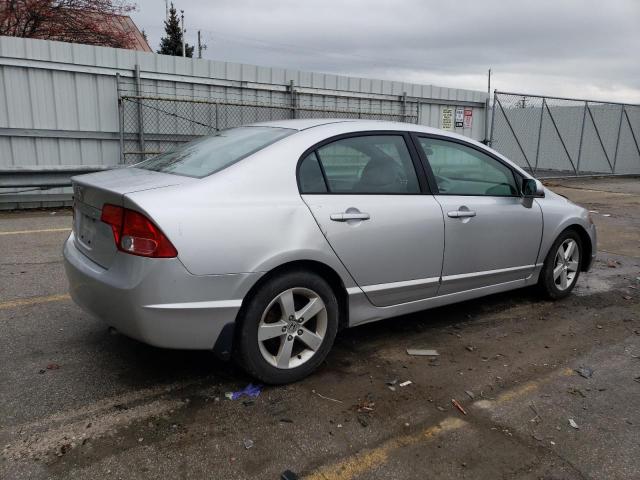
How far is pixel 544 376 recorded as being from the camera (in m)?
3.56

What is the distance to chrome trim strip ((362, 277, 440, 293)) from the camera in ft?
11.7

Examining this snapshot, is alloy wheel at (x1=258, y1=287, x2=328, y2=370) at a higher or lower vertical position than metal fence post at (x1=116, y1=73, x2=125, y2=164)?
lower

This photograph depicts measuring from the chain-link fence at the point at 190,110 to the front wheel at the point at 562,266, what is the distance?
25.7 feet

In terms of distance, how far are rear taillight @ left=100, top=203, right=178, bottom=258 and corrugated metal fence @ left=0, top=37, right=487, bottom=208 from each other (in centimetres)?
739

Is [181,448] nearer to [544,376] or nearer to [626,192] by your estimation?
[544,376]

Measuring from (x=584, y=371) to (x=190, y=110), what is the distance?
31.0 feet

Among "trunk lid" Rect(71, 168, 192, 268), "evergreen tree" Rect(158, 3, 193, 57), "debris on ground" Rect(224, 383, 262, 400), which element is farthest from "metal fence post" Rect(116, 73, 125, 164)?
"evergreen tree" Rect(158, 3, 193, 57)

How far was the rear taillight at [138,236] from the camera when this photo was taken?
109 inches

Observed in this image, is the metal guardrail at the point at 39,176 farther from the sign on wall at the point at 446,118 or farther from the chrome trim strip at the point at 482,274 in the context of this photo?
the sign on wall at the point at 446,118

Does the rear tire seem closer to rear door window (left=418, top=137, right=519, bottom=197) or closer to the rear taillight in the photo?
the rear taillight

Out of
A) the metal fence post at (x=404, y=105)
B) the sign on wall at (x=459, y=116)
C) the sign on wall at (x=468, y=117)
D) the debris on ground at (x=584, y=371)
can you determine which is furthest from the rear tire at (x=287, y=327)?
the sign on wall at (x=468, y=117)

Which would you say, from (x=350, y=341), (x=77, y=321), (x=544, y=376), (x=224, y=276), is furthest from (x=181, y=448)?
(x=544, y=376)

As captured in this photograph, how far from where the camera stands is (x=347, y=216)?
3379 mm

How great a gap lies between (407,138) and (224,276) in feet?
5.89
